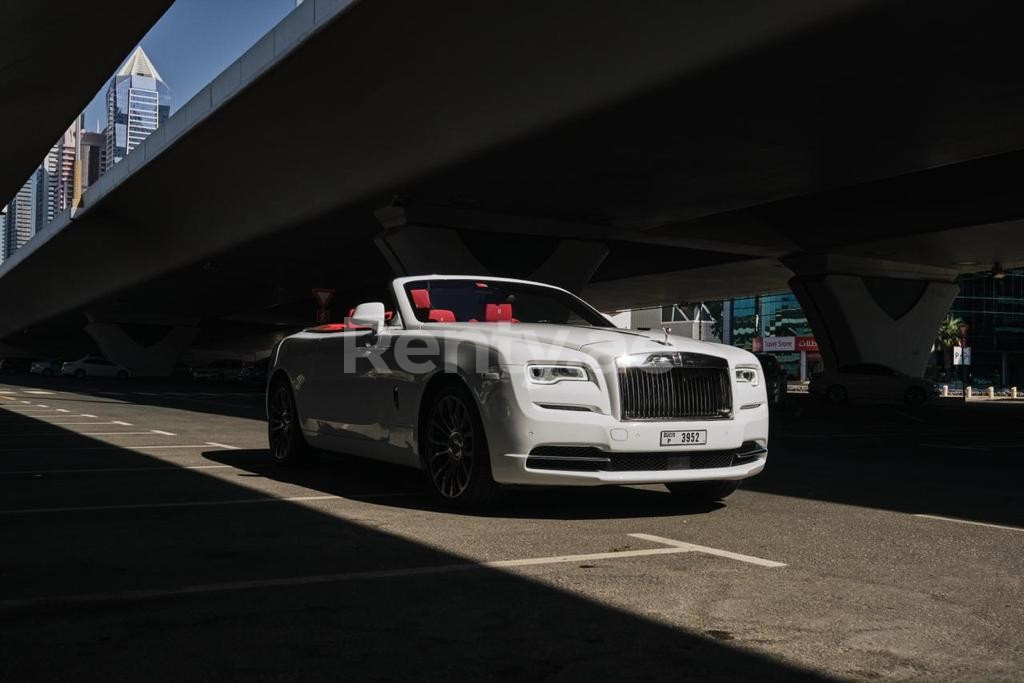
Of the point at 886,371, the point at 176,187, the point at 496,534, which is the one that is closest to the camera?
the point at 496,534

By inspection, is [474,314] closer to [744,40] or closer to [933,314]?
[744,40]

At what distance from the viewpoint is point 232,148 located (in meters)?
26.8

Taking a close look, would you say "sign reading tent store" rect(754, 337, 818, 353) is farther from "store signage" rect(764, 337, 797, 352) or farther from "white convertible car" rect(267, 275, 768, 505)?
"white convertible car" rect(267, 275, 768, 505)

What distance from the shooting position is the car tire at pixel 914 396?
112 feet

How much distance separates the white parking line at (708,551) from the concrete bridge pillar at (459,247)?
71.6 feet

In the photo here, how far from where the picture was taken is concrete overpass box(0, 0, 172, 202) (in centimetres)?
1362

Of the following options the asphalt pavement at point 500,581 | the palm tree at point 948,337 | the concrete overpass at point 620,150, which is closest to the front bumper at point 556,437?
the asphalt pavement at point 500,581

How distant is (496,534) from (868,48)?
11430mm

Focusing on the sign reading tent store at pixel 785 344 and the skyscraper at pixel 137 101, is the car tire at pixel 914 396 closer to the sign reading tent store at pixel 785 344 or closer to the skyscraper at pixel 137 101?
the sign reading tent store at pixel 785 344

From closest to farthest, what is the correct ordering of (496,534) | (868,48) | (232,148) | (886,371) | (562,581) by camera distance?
(562,581) < (496,534) < (868,48) < (232,148) < (886,371)

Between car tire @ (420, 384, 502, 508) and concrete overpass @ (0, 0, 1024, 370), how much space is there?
9207 millimetres

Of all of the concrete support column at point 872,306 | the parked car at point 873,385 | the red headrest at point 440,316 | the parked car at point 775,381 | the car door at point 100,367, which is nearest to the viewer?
the red headrest at point 440,316

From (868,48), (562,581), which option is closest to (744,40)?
(868,48)

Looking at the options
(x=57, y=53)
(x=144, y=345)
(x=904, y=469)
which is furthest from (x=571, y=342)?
(x=144, y=345)
